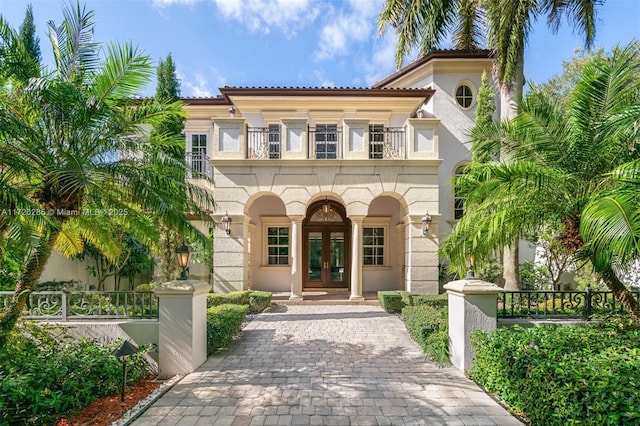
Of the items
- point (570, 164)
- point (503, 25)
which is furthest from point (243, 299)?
point (503, 25)

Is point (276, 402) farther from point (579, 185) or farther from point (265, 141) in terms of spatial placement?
point (265, 141)

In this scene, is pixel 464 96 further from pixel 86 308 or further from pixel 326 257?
pixel 86 308

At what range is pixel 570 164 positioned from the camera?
19.2 feet

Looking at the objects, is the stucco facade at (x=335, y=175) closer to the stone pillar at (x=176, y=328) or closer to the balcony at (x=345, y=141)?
the balcony at (x=345, y=141)

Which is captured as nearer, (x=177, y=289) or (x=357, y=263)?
(x=177, y=289)

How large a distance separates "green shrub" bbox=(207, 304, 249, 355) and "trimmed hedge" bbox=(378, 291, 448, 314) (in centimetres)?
486

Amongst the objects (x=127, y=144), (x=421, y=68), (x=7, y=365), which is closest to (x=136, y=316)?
(x=7, y=365)

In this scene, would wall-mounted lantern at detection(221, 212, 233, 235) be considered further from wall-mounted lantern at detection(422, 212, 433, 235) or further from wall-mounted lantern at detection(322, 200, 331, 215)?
wall-mounted lantern at detection(422, 212, 433, 235)

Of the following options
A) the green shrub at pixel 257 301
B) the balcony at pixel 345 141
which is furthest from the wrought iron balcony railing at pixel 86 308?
the balcony at pixel 345 141

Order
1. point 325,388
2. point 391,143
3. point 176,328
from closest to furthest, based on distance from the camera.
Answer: point 325,388 < point 176,328 < point 391,143

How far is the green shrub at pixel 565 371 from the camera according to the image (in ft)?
10.5

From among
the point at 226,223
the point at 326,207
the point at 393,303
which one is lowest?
the point at 393,303

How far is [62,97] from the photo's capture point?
4965mm

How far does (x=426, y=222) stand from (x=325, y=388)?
7.73 m
